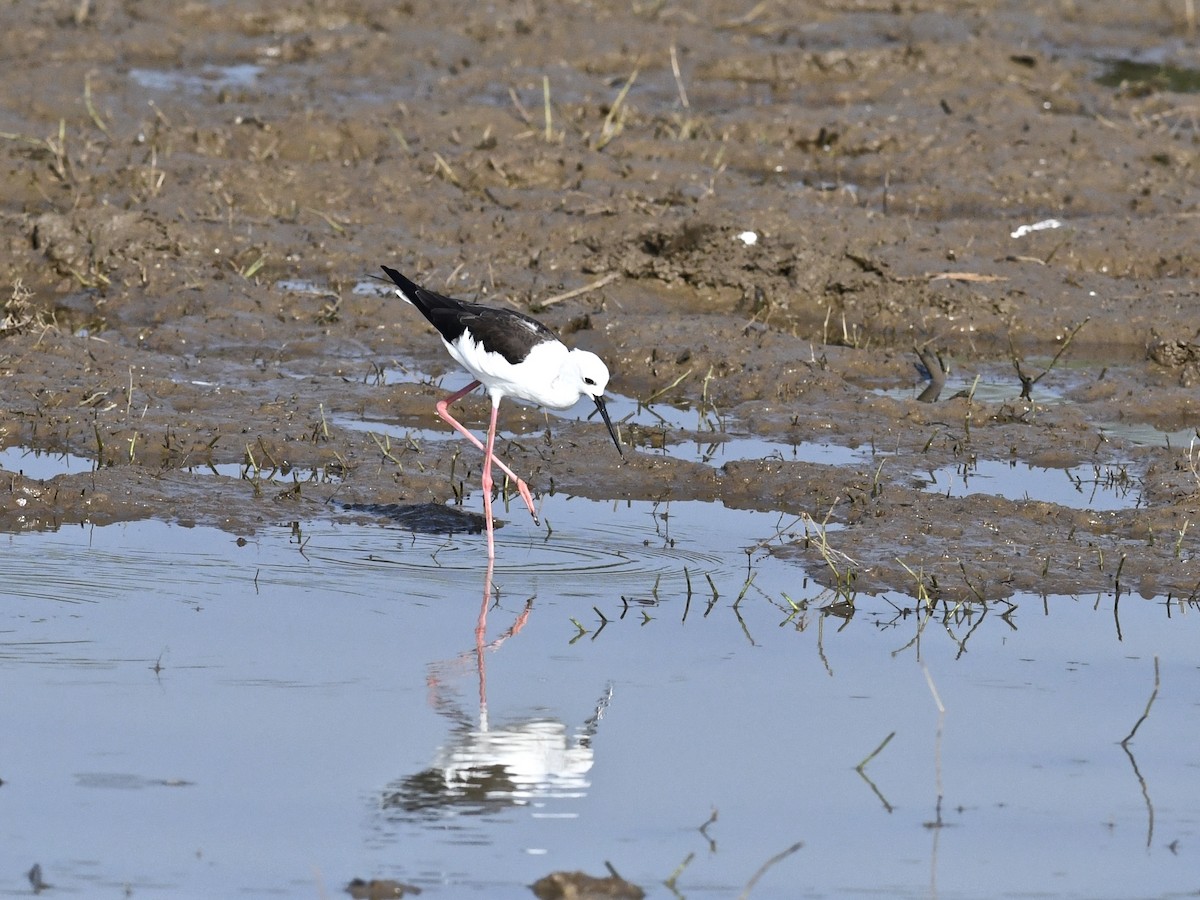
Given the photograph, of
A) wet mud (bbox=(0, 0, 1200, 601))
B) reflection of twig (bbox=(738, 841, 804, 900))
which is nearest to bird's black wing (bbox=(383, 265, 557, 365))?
wet mud (bbox=(0, 0, 1200, 601))

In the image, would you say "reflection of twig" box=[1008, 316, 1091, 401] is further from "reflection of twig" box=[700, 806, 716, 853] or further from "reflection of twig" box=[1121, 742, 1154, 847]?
"reflection of twig" box=[700, 806, 716, 853]

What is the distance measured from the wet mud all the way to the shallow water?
0.64 m

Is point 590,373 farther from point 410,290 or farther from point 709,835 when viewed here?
point 709,835

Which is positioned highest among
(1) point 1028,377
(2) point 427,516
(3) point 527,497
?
(1) point 1028,377

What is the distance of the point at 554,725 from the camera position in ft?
18.6

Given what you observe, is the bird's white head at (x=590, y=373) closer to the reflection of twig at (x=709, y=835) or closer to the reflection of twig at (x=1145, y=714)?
the reflection of twig at (x=1145, y=714)

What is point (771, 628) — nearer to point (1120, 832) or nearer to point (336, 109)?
point (1120, 832)

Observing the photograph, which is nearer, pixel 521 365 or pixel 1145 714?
pixel 1145 714

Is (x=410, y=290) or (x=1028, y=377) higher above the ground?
(x=410, y=290)

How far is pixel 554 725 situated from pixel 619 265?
6522 millimetres

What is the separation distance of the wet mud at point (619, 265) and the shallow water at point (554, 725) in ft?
2.09

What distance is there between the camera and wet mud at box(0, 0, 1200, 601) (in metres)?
8.38

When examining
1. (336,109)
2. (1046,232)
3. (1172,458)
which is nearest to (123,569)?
(1172,458)

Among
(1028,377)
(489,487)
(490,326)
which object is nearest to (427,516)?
(489,487)
